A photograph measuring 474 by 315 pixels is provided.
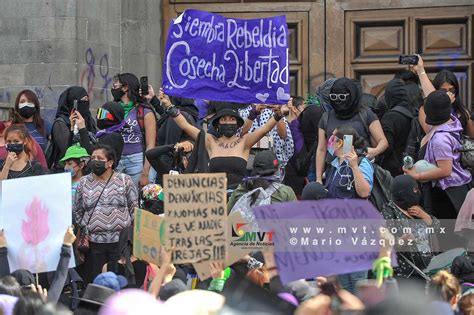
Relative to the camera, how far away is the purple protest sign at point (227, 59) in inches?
536

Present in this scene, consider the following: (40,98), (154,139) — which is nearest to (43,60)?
(40,98)

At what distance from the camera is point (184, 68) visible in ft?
44.8

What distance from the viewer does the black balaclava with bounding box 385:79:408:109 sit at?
14430 millimetres

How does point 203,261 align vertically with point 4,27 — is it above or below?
below

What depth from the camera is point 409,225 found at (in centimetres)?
1219

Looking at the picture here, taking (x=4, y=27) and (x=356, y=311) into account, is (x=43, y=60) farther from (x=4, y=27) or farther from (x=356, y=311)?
(x=356, y=311)

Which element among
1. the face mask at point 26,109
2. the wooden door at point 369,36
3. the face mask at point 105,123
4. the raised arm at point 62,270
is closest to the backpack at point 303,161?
the face mask at point 105,123

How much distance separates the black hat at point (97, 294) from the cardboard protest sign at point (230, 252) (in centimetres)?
67

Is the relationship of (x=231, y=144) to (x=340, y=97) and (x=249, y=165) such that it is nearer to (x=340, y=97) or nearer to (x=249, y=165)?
(x=249, y=165)

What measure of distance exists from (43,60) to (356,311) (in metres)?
8.96

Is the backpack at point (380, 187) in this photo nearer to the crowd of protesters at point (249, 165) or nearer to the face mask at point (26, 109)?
the crowd of protesters at point (249, 165)

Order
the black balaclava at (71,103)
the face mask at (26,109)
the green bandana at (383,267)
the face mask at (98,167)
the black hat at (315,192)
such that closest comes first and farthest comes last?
1. the green bandana at (383,267)
2. the black hat at (315,192)
3. the face mask at (98,167)
4. the face mask at (26,109)
5. the black balaclava at (71,103)

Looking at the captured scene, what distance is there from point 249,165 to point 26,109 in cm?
217

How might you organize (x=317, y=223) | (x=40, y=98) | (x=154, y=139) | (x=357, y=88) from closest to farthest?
(x=317, y=223) → (x=357, y=88) → (x=154, y=139) → (x=40, y=98)
